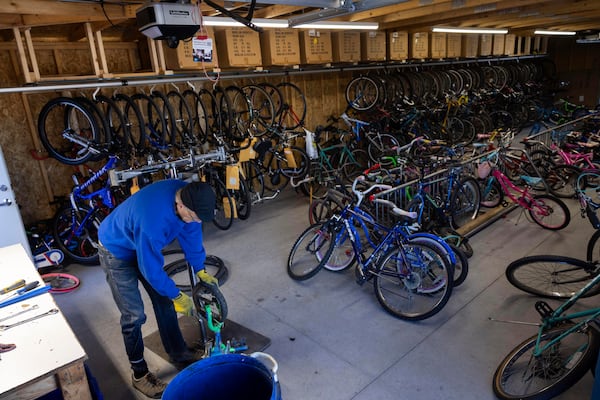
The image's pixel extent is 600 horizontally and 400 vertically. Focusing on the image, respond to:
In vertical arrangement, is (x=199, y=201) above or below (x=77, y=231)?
above

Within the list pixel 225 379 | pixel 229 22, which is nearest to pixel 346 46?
pixel 229 22

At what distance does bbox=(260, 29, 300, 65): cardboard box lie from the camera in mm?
5508

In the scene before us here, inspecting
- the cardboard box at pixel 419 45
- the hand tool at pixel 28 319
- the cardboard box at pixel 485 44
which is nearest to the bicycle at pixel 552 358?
the hand tool at pixel 28 319

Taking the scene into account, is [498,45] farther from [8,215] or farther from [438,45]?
[8,215]

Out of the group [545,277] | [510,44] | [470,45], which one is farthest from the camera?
[510,44]

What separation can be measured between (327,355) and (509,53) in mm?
10921

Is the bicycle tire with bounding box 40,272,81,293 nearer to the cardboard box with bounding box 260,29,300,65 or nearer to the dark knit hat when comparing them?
the dark knit hat

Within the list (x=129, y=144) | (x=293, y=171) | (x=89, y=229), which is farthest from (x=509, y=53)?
(x=89, y=229)

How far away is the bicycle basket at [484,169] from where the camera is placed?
449cm

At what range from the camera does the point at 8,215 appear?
3.76 meters

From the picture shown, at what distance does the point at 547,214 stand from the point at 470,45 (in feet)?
20.1

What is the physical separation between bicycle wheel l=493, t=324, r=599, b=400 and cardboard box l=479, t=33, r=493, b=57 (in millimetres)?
8784

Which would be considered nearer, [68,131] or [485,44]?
[68,131]

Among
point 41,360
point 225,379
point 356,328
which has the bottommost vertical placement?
point 356,328
